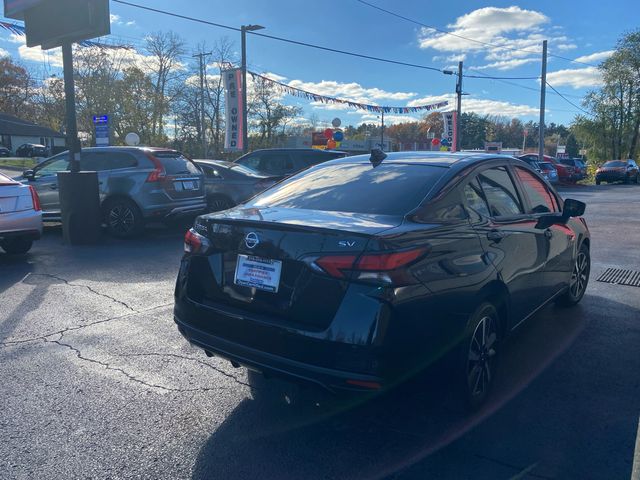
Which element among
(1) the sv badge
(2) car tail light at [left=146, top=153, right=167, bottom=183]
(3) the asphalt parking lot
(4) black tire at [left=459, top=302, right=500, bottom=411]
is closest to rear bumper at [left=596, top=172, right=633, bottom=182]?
(2) car tail light at [left=146, top=153, right=167, bottom=183]

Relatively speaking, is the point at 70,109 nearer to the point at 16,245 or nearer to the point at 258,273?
the point at 16,245

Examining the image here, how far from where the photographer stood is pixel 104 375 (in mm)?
3848

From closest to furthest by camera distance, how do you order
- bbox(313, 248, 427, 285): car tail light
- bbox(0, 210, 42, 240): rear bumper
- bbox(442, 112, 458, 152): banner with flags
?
bbox(313, 248, 427, 285): car tail light
bbox(0, 210, 42, 240): rear bumper
bbox(442, 112, 458, 152): banner with flags

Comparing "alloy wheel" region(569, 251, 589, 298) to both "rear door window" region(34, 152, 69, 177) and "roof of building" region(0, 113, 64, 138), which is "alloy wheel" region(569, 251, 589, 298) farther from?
"roof of building" region(0, 113, 64, 138)

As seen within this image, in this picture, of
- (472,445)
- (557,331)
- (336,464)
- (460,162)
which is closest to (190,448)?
(336,464)

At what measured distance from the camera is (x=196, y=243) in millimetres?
3422

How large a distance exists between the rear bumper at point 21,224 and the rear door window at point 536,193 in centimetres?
660

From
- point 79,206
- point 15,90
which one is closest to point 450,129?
point 79,206

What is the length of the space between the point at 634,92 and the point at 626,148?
4.78 meters

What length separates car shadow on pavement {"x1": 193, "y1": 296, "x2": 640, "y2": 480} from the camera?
9.10ft

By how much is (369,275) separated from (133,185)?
25.9 feet

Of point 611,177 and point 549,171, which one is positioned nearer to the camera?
point 549,171

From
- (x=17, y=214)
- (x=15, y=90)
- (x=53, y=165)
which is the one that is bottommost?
(x=17, y=214)

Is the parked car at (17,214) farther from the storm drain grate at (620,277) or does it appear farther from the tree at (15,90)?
the tree at (15,90)
